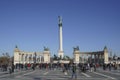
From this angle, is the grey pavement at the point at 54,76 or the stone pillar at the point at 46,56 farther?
the stone pillar at the point at 46,56

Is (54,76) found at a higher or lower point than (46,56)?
lower

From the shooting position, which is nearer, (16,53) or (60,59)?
(60,59)

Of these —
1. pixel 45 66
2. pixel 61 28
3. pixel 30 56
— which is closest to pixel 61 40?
pixel 61 28

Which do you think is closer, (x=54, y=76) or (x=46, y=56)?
(x=54, y=76)

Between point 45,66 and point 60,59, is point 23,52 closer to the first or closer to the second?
point 60,59

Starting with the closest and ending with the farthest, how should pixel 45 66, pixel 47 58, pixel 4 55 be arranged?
pixel 45 66 < pixel 47 58 < pixel 4 55

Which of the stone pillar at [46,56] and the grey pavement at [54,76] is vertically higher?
the stone pillar at [46,56]

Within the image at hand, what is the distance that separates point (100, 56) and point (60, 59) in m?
24.3

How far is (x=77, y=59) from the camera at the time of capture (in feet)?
393

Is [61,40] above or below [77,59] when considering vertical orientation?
above

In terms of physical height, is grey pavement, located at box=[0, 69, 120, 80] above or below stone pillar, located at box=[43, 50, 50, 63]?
below

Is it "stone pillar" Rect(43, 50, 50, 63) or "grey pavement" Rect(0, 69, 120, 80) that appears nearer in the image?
"grey pavement" Rect(0, 69, 120, 80)

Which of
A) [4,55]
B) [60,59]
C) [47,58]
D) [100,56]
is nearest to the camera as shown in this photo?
[60,59]

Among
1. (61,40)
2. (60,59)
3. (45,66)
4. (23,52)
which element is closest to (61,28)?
(61,40)
